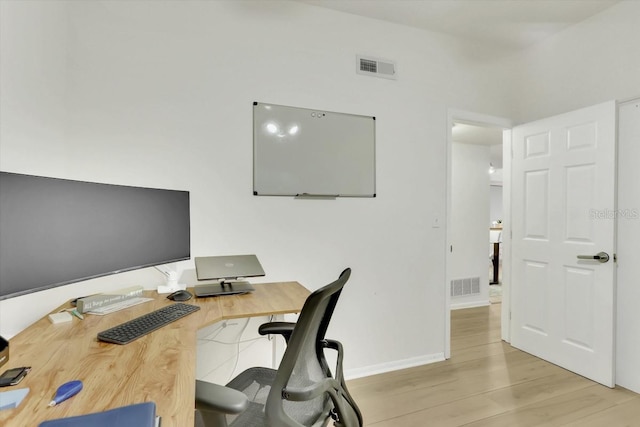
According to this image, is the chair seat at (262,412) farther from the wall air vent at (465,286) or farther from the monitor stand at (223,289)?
the wall air vent at (465,286)

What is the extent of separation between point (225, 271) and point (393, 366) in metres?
1.64

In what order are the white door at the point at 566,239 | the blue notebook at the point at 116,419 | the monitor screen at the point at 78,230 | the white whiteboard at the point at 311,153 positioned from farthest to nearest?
the white door at the point at 566,239 < the white whiteboard at the point at 311,153 < the monitor screen at the point at 78,230 < the blue notebook at the point at 116,419

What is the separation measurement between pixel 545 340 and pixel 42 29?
407 centimetres

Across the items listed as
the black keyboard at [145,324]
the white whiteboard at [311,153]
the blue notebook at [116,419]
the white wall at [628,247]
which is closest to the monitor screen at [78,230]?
the black keyboard at [145,324]

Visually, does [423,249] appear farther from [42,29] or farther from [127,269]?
[42,29]

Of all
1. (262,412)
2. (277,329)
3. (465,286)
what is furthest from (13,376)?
(465,286)

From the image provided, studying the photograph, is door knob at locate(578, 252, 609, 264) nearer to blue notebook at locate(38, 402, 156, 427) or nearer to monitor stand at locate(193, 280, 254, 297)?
monitor stand at locate(193, 280, 254, 297)

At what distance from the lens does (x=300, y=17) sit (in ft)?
7.70

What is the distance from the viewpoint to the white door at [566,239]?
2328 mm

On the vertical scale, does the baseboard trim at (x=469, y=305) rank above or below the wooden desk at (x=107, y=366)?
below

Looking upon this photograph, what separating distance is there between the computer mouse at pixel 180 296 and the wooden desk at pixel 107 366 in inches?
6.3

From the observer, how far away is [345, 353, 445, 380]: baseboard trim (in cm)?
243

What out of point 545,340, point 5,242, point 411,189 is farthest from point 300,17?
point 545,340

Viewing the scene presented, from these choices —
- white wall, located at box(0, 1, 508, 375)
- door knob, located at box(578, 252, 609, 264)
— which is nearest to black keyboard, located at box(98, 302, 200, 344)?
white wall, located at box(0, 1, 508, 375)
